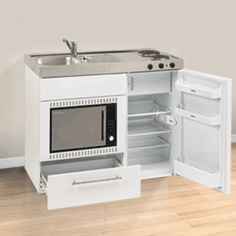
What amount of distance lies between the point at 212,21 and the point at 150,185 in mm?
1525

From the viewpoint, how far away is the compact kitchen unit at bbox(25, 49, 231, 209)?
156 inches

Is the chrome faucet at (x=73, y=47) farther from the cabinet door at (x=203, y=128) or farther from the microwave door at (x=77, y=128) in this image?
the cabinet door at (x=203, y=128)

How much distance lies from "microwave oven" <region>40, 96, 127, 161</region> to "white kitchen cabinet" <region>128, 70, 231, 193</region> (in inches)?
7.8

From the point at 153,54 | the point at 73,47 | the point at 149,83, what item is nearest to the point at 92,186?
the point at 149,83

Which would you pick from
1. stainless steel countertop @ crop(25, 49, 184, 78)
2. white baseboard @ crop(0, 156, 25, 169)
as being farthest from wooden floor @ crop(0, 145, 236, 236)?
stainless steel countertop @ crop(25, 49, 184, 78)

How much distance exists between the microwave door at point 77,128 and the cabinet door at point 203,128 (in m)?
0.57

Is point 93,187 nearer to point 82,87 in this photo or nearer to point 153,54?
point 82,87

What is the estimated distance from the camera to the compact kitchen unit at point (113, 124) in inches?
156

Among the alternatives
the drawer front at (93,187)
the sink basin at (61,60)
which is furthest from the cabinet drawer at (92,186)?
the sink basin at (61,60)

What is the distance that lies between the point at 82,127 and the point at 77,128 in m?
0.04

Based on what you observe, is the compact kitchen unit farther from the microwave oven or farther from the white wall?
the white wall

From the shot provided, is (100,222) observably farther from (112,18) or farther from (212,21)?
(212,21)

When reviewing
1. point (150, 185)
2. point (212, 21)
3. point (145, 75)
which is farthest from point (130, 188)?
point (212, 21)

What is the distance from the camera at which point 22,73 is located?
4.68 meters
